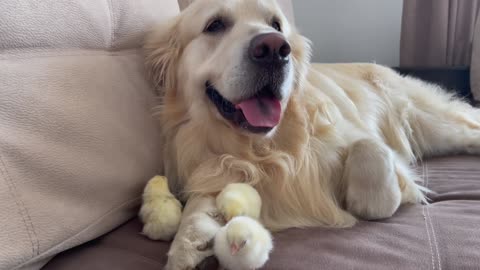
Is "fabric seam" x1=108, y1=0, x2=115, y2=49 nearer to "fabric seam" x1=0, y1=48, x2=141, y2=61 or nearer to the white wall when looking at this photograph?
"fabric seam" x1=0, y1=48, x2=141, y2=61

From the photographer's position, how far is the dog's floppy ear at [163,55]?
142 centimetres

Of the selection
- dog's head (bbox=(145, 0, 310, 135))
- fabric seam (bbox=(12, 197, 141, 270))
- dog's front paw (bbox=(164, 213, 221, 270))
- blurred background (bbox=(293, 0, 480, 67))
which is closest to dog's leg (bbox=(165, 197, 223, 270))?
dog's front paw (bbox=(164, 213, 221, 270))

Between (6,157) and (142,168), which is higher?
(6,157)

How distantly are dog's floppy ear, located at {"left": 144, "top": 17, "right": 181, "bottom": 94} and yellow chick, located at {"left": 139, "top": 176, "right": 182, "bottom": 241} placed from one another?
1.23 feet

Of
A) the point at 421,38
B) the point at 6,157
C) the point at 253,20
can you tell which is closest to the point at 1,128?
the point at 6,157

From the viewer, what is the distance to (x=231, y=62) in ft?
4.00

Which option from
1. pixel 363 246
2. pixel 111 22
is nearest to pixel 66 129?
pixel 111 22

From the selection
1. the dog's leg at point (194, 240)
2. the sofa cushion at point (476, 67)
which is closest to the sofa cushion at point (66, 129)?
the dog's leg at point (194, 240)

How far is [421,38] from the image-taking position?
132 inches

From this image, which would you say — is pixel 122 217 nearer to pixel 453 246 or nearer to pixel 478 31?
pixel 453 246

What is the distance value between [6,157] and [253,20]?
2.66 ft

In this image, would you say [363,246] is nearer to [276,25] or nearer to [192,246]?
[192,246]

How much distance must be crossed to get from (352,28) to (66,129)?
307 cm

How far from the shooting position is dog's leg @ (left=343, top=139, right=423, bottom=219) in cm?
118
